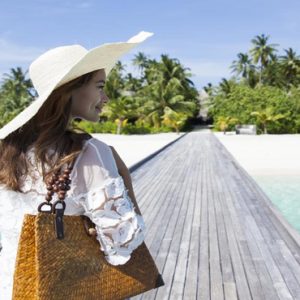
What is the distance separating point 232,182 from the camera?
823cm

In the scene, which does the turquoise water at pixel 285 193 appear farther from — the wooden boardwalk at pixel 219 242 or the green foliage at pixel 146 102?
the green foliage at pixel 146 102

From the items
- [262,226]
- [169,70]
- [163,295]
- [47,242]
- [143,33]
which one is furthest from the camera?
[169,70]

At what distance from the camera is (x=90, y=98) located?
1.09m

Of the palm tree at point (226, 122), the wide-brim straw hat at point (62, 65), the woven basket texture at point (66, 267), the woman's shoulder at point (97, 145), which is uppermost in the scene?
the wide-brim straw hat at point (62, 65)

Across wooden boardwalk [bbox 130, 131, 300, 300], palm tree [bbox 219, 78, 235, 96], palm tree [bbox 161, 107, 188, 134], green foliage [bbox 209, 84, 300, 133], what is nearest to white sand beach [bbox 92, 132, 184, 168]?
wooden boardwalk [bbox 130, 131, 300, 300]

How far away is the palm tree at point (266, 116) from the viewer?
34.2 m

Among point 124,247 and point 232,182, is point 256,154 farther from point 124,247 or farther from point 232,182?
point 124,247

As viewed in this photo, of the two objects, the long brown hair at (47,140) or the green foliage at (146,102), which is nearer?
the long brown hair at (47,140)

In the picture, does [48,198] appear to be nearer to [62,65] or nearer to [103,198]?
[103,198]

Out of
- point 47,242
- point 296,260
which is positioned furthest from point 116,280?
point 296,260

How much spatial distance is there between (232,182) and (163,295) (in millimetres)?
5650

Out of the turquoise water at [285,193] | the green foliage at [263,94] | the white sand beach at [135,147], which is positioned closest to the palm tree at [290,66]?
the green foliage at [263,94]

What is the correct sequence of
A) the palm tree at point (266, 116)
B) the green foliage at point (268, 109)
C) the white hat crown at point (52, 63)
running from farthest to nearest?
the green foliage at point (268, 109)
the palm tree at point (266, 116)
the white hat crown at point (52, 63)

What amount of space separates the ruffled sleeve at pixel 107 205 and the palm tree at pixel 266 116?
3436cm
